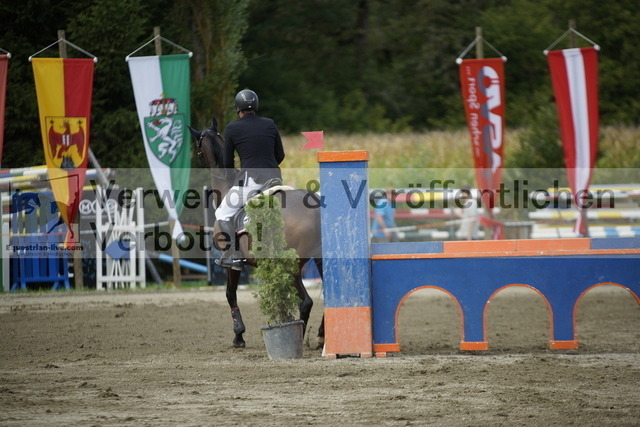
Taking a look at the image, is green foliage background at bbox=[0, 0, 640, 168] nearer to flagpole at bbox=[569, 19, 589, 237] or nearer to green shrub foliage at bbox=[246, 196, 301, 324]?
flagpole at bbox=[569, 19, 589, 237]

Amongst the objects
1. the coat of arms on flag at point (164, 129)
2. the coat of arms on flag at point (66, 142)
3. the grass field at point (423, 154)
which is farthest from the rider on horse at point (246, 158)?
the grass field at point (423, 154)

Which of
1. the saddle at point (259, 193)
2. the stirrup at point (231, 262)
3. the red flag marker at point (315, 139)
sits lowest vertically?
the stirrup at point (231, 262)

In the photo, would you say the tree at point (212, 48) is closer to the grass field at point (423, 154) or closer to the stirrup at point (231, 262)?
the grass field at point (423, 154)

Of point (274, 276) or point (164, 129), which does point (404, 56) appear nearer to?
point (164, 129)

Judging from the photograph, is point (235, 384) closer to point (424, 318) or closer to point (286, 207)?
point (286, 207)

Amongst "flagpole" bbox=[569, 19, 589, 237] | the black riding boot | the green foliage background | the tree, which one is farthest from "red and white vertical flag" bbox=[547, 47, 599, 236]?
the green foliage background

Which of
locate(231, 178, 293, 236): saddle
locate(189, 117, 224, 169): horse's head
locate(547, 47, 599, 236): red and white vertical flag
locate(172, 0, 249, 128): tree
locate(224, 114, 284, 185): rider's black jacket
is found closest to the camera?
locate(231, 178, 293, 236): saddle

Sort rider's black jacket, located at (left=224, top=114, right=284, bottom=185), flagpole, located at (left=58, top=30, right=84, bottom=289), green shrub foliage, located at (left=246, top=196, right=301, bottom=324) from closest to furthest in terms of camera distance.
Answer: green shrub foliage, located at (left=246, top=196, right=301, bottom=324) → rider's black jacket, located at (left=224, top=114, right=284, bottom=185) → flagpole, located at (left=58, top=30, right=84, bottom=289)

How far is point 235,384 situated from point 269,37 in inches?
1516

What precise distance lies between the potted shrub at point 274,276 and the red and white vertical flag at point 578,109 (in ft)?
27.5

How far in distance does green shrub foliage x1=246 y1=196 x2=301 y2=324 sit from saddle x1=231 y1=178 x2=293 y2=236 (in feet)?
1.25

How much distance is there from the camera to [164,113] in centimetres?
1585

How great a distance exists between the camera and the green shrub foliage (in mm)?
8375

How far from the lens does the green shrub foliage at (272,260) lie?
838 centimetres
